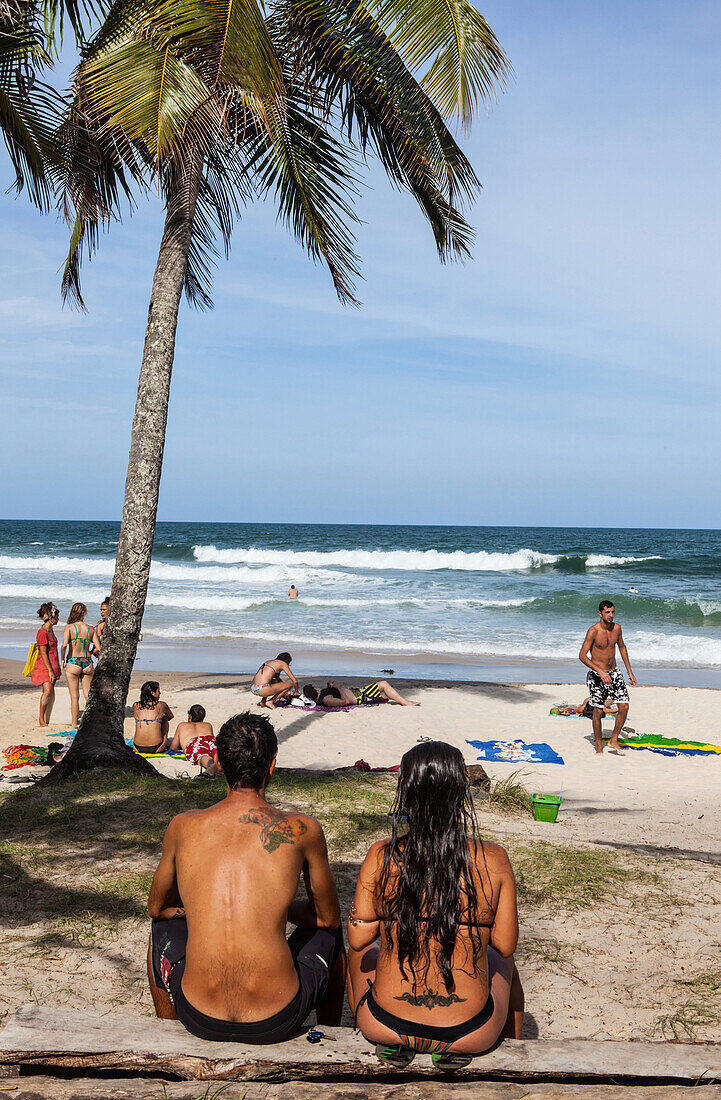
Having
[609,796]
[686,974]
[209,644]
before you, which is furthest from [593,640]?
[209,644]

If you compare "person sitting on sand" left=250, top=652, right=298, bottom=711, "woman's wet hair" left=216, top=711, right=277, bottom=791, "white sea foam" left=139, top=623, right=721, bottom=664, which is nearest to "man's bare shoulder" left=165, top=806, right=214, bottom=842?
"woman's wet hair" left=216, top=711, right=277, bottom=791

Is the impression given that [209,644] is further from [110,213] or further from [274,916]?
[274,916]

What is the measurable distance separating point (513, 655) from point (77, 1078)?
17.3 meters

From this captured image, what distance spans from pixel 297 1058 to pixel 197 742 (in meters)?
6.35

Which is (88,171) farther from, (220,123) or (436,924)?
(436,924)

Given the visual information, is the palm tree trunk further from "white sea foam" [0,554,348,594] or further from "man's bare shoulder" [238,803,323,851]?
"white sea foam" [0,554,348,594]

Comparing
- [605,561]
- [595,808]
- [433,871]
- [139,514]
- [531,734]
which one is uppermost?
[139,514]

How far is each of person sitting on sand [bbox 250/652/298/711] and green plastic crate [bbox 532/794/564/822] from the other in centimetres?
583

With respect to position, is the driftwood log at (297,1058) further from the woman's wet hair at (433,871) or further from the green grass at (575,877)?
the green grass at (575,877)

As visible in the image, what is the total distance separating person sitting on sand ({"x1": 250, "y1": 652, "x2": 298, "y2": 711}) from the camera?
38.8 feet

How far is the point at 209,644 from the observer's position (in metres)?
19.9

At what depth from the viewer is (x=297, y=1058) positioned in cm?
244

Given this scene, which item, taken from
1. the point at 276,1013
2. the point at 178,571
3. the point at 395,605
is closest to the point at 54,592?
the point at 178,571

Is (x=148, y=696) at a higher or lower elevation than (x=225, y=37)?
lower
